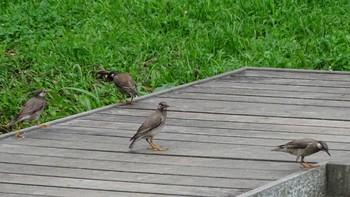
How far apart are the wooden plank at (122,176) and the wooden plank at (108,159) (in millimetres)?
100

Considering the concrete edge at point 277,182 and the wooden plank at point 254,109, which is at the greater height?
the concrete edge at point 277,182

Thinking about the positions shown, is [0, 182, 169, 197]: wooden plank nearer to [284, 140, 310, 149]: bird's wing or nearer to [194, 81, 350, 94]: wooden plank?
[284, 140, 310, 149]: bird's wing

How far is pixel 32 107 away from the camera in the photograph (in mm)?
8500

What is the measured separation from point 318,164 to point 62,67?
15.9 feet

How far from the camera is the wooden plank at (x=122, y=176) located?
6.41 meters

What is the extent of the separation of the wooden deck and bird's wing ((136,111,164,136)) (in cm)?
15

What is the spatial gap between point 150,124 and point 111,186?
111 centimetres

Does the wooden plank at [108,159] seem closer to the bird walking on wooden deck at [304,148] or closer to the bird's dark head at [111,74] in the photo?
the bird walking on wooden deck at [304,148]

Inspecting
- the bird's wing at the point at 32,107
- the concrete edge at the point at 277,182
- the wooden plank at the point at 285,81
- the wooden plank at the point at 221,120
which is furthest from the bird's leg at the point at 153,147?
the wooden plank at the point at 285,81

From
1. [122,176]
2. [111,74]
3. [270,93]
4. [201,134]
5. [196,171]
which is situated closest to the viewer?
[122,176]

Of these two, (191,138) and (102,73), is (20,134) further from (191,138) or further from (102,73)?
(102,73)

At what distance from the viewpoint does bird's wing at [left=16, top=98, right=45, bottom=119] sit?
27.8 feet

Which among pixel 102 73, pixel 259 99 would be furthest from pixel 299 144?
pixel 102 73

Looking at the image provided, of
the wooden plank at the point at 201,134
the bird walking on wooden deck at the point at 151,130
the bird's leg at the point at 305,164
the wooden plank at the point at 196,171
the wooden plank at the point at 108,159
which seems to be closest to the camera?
the wooden plank at the point at 196,171
